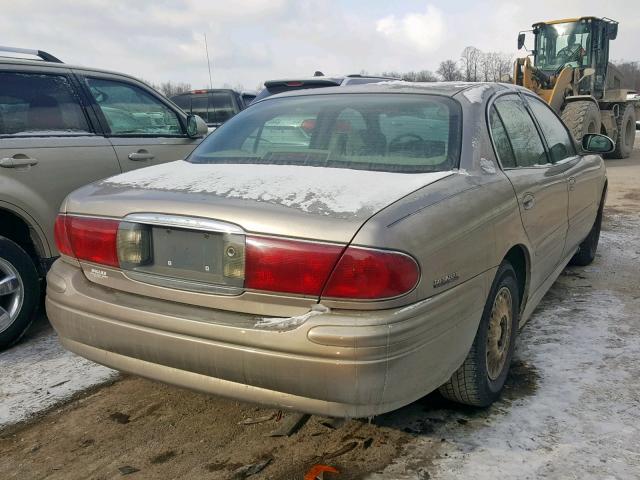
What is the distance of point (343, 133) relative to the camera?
298cm

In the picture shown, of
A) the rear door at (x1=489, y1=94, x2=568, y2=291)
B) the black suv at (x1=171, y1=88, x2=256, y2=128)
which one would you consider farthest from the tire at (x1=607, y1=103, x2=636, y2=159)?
the rear door at (x1=489, y1=94, x2=568, y2=291)

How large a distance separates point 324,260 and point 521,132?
77.2 inches

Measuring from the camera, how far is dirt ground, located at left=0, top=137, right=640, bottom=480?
95.6 inches

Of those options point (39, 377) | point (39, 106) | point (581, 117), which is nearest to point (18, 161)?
point (39, 106)

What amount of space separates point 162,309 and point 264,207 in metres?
0.58

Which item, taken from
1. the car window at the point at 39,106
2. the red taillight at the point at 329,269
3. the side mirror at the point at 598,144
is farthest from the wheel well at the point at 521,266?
the car window at the point at 39,106

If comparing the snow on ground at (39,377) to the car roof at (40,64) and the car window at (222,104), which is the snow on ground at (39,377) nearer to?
the car roof at (40,64)

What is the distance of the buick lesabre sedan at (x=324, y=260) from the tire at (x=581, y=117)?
944 centimetres

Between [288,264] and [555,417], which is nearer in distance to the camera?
[288,264]

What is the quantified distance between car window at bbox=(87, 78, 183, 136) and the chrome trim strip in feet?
7.63

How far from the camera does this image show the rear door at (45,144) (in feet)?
12.2

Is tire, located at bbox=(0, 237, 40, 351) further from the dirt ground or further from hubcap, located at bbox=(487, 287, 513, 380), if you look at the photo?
hubcap, located at bbox=(487, 287, 513, 380)

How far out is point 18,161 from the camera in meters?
3.71

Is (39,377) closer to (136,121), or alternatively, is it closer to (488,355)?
(136,121)
